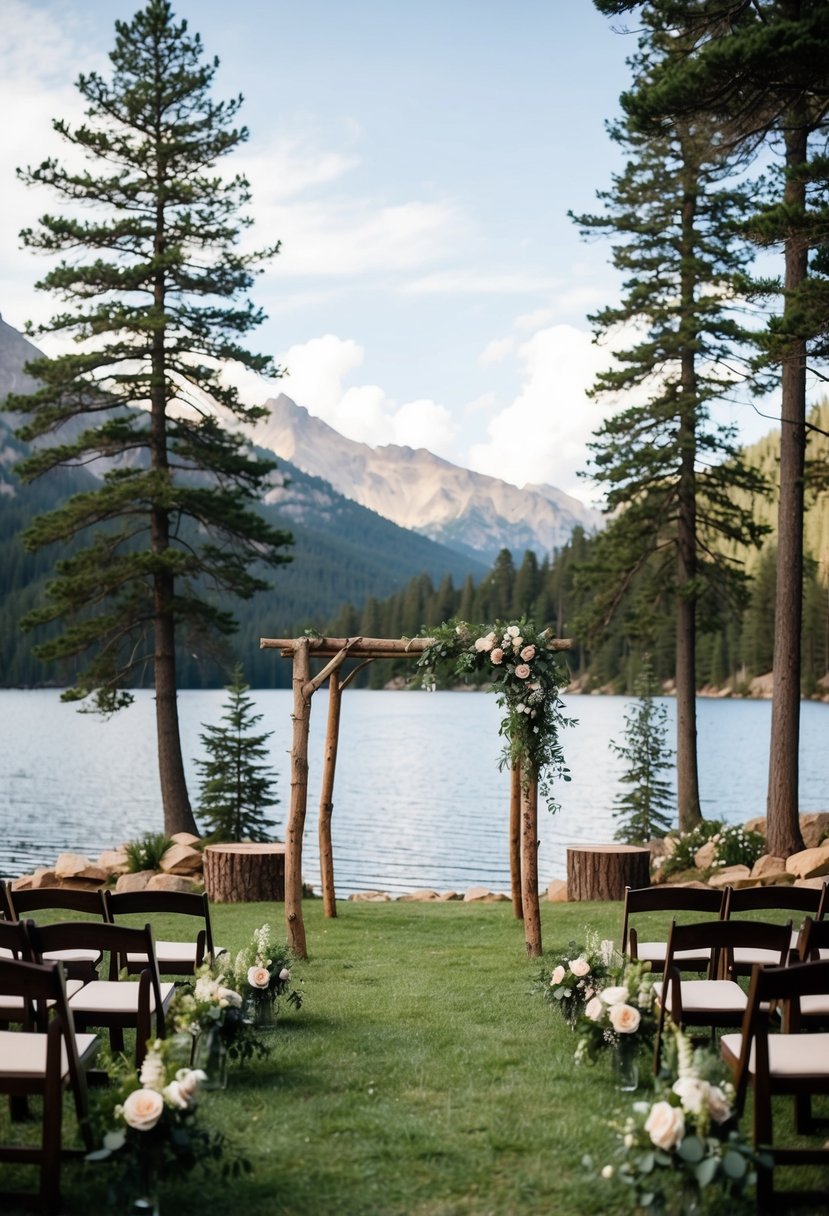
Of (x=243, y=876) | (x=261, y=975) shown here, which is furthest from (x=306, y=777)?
(x=243, y=876)

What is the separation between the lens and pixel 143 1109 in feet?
14.0

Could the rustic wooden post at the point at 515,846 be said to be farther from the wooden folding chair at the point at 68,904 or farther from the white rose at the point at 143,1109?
the white rose at the point at 143,1109

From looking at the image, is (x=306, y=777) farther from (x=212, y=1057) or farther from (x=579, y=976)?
(x=212, y=1057)

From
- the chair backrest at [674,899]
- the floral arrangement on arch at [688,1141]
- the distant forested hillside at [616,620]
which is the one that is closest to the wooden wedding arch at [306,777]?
the chair backrest at [674,899]

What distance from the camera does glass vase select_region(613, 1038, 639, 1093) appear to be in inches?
238

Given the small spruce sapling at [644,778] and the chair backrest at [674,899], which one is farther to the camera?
the small spruce sapling at [644,778]

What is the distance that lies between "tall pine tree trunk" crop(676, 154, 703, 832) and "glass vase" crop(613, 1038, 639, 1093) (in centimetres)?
1443

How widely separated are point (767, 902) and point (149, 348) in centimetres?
1581

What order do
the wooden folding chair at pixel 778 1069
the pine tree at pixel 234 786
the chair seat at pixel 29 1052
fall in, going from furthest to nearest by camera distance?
the pine tree at pixel 234 786 → the chair seat at pixel 29 1052 → the wooden folding chair at pixel 778 1069

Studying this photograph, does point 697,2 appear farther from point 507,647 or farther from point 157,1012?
point 157,1012

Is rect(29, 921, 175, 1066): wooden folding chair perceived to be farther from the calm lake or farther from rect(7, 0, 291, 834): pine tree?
the calm lake

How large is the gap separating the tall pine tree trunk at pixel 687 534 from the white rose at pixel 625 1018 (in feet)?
48.6

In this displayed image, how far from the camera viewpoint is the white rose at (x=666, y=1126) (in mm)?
4051

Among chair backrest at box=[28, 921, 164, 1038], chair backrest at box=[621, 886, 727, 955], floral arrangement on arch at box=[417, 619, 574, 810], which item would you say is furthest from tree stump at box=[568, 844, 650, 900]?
chair backrest at box=[28, 921, 164, 1038]
